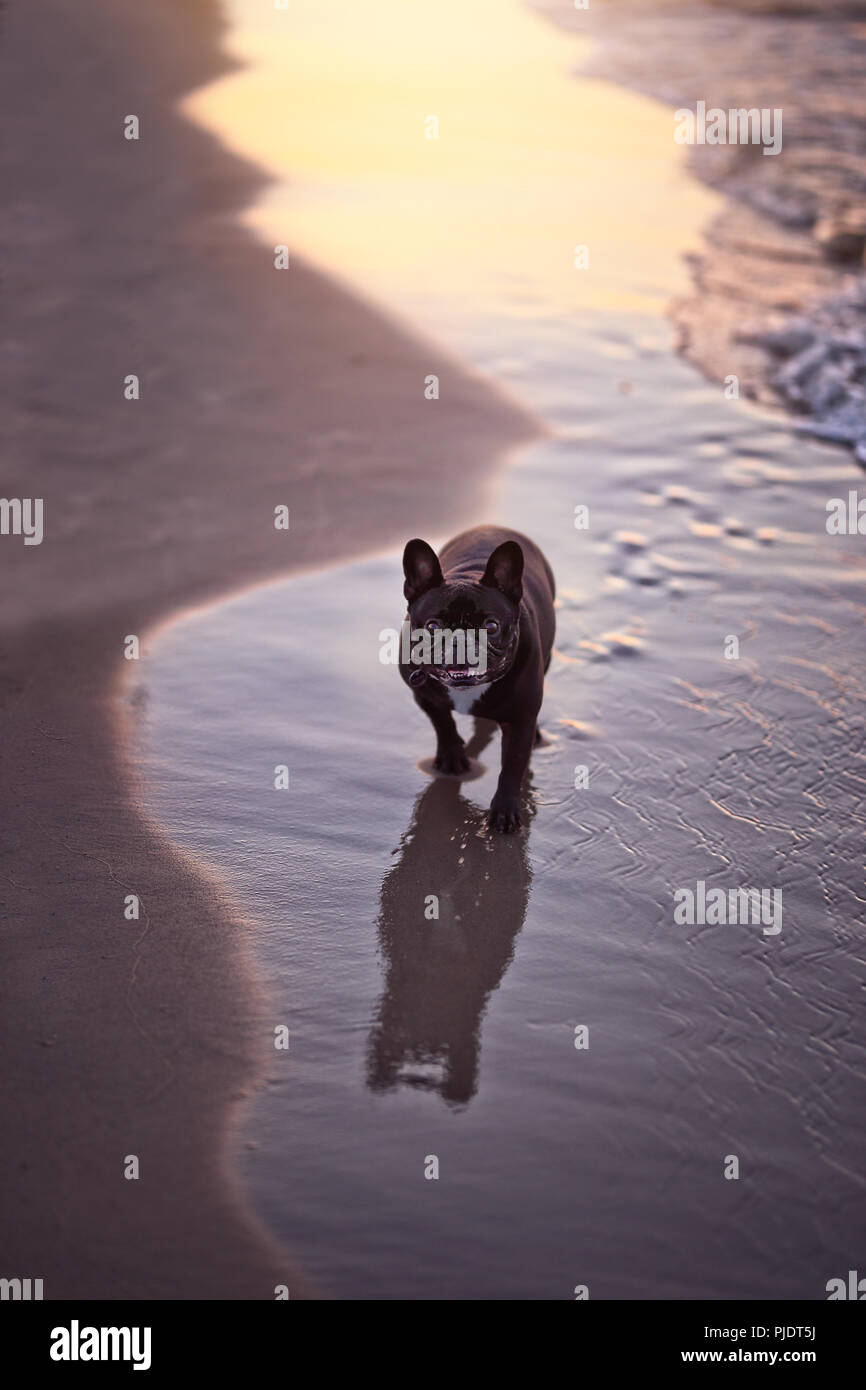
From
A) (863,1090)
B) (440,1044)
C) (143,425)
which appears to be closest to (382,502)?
(143,425)

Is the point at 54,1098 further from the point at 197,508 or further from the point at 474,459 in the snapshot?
the point at 474,459

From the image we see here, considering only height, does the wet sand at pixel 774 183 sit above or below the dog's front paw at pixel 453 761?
above

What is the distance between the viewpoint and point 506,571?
4.69m

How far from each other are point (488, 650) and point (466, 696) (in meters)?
0.33

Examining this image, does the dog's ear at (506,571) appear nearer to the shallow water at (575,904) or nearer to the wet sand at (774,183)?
the shallow water at (575,904)

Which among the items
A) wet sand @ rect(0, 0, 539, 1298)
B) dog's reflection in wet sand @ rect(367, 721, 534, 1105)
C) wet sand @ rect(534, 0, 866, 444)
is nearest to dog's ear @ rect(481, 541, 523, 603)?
dog's reflection in wet sand @ rect(367, 721, 534, 1105)

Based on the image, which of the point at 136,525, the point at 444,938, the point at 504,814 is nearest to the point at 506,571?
the point at 504,814

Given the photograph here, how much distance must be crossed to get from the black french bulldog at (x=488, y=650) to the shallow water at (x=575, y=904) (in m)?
0.27

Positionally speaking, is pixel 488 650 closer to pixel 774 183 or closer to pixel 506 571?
pixel 506 571

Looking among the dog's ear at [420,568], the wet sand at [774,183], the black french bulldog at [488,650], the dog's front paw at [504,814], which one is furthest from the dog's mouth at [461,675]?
the wet sand at [774,183]

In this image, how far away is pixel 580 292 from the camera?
11094mm

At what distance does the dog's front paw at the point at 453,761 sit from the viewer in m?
5.43

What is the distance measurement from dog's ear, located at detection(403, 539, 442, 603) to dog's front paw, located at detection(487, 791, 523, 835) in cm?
90

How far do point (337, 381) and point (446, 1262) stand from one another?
23.1 ft
